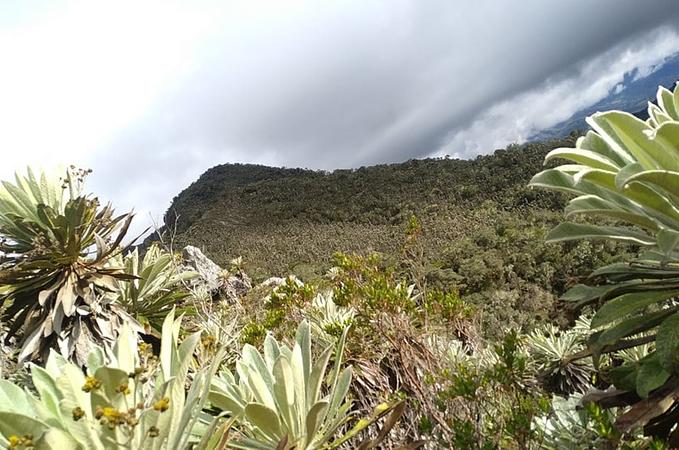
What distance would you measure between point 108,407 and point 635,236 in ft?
5.90

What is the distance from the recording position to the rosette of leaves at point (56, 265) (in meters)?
3.33

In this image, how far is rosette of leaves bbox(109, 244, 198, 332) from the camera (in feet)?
14.6

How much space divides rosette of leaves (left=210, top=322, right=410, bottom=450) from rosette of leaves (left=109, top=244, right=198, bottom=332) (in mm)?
2832

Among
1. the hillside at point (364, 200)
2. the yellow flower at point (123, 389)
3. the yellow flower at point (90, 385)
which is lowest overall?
the yellow flower at point (123, 389)

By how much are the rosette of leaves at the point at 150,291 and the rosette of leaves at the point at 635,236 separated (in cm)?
368

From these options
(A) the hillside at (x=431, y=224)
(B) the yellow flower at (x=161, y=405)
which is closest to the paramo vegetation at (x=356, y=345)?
(B) the yellow flower at (x=161, y=405)

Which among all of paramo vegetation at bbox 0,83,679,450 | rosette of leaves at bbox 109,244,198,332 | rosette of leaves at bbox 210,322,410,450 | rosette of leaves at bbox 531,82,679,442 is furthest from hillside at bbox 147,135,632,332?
rosette of leaves at bbox 210,322,410,450

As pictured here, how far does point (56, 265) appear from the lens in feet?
11.3

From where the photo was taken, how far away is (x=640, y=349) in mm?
2738

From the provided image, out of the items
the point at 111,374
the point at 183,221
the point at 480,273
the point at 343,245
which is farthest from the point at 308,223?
the point at 111,374

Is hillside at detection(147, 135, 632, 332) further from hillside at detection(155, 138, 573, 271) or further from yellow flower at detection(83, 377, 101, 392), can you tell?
yellow flower at detection(83, 377, 101, 392)

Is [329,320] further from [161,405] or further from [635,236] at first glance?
[161,405]

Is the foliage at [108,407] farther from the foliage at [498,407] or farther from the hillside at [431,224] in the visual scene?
the hillside at [431,224]

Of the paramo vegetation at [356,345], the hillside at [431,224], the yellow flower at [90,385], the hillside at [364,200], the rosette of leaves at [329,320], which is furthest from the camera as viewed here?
the hillside at [364,200]
